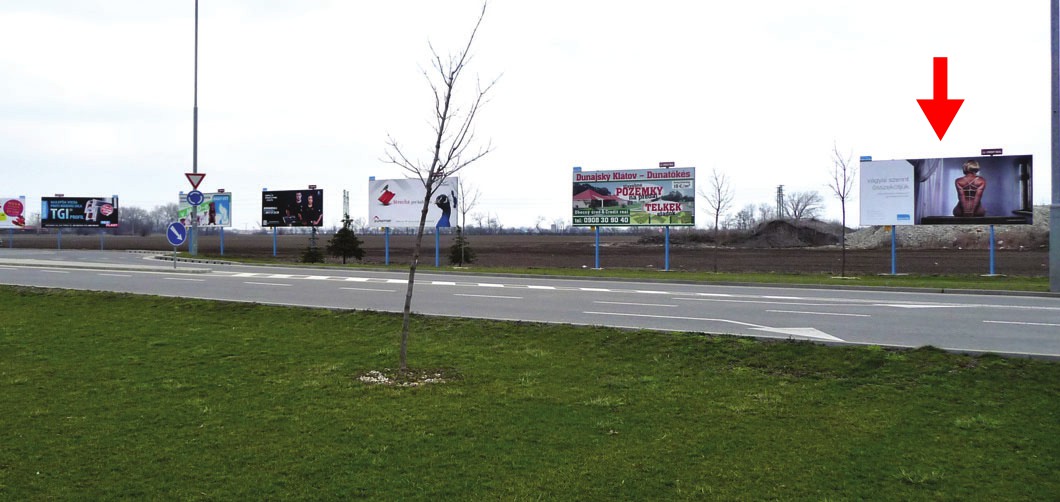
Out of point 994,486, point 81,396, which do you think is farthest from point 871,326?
point 81,396

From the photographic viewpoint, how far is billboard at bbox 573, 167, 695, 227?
31.4 metres

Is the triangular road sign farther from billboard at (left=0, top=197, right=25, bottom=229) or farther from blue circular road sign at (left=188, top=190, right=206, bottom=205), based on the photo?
billboard at (left=0, top=197, right=25, bottom=229)

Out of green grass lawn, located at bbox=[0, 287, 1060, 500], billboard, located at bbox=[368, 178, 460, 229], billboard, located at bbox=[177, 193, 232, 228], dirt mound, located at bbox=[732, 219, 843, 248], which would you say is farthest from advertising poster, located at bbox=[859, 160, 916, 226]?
dirt mound, located at bbox=[732, 219, 843, 248]

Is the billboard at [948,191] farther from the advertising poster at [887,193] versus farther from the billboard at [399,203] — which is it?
the billboard at [399,203]

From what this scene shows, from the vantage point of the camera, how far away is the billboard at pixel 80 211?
57.2 meters

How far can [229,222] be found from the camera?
48.9 metres

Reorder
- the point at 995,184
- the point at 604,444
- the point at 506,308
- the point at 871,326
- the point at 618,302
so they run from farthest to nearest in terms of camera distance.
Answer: the point at 995,184 → the point at 618,302 → the point at 506,308 → the point at 871,326 → the point at 604,444

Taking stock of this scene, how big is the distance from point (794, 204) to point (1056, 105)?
3734 inches

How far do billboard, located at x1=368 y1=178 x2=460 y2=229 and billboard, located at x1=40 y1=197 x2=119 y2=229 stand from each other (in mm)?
31054

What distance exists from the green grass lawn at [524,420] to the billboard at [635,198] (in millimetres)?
21921

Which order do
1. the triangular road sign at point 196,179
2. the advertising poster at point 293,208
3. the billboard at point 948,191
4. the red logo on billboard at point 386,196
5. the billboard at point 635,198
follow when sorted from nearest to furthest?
1. the triangular road sign at point 196,179
2. the billboard at point 948,191
3. the billboard at point 635,198
4. the red logo on billboard at point 386,196
5. the advertising poster at point 293,208

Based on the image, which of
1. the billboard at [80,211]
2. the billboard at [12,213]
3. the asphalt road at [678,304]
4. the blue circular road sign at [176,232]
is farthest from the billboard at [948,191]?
the billboard at [12,213]

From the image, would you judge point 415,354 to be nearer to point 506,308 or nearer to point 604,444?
point 604,444

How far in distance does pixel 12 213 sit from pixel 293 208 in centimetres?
3413
